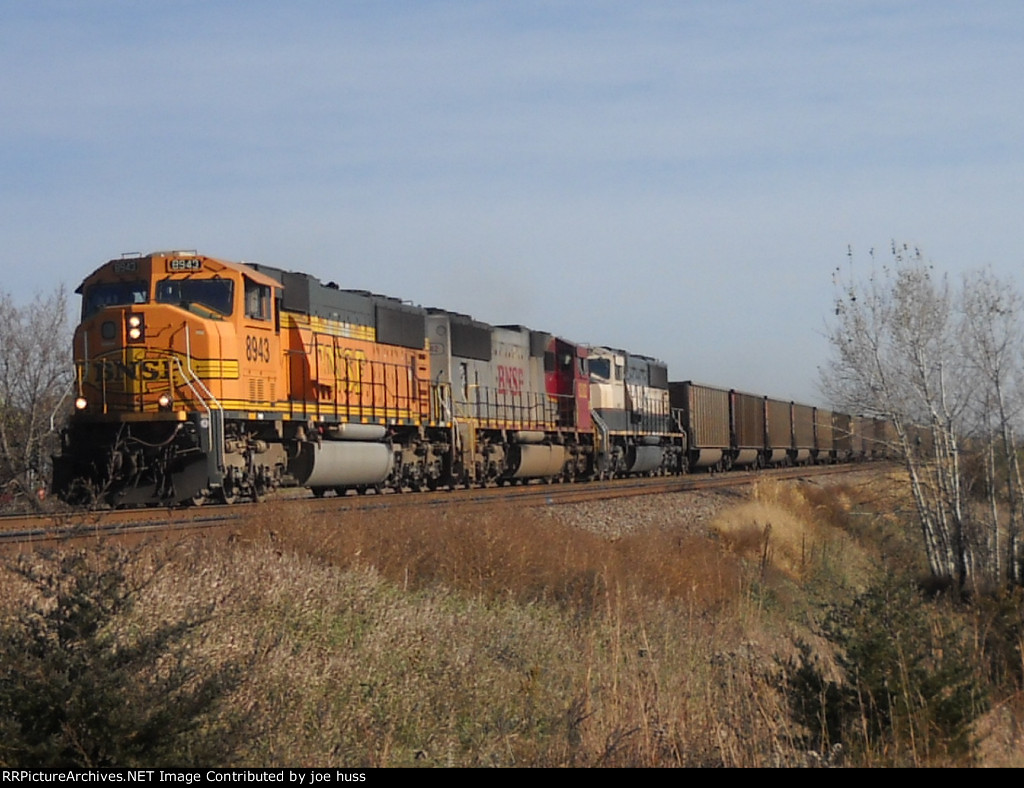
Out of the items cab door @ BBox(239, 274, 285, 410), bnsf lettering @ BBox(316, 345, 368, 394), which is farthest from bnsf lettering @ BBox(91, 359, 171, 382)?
bnsf lettering @ BBox(316, 345, 368, 394)

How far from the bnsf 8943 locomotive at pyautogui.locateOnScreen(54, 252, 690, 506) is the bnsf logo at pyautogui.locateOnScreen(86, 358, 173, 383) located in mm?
20

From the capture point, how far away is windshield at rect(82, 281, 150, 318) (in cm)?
1594

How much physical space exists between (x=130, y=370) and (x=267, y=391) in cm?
204

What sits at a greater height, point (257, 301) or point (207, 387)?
point (257, 301)

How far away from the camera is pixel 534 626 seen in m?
9.47

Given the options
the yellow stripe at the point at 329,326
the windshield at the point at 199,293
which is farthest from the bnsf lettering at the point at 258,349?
the yellow stripe at the point at 329,326

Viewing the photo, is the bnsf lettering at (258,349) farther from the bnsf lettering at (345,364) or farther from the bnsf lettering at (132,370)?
the bnsf lettering at (345,364)

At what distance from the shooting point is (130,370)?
15422 mm

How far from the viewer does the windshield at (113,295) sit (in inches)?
627

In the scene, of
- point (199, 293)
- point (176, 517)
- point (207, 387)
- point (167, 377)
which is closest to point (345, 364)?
point (199, 293)

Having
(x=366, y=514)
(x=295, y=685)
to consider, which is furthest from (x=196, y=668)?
(x=366, y=514)

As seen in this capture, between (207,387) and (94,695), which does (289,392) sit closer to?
(207,387)

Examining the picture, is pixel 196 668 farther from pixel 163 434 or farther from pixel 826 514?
pixel 826 514
